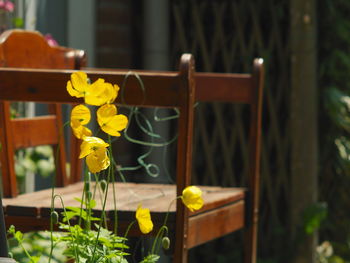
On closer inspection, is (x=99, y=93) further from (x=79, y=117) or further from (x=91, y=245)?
(x=91, y=245)

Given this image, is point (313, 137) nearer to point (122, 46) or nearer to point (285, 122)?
point (285, 122)

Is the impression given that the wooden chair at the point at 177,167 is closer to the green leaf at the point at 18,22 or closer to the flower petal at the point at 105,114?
the flower petal at the point at 105,114

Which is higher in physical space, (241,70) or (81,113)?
(81,113)

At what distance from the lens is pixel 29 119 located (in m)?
3.03

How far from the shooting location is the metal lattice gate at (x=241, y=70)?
196 inches

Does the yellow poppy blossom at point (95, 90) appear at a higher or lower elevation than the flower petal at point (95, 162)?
higher

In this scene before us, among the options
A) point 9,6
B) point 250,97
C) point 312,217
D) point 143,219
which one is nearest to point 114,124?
point 143,219

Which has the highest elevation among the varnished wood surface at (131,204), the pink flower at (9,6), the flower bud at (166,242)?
the pink flower at (9,6)

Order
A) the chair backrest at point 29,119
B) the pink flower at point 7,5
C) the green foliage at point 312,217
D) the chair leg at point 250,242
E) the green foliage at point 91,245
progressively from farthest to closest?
the green foliage at point 312,217 → the pink flower at point 7,5 → the chair leg at point 250,242 → the chair backrest at point 29,119 → the green foliage at point 91,245

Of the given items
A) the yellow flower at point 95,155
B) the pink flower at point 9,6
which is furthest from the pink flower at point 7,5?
the yellow flower at point 95,155

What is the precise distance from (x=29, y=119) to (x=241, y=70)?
226cm

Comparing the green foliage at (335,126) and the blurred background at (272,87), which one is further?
the green foliage at (335,126)

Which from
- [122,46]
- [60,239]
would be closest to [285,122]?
[122,46]

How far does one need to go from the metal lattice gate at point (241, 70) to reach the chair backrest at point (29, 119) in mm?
1900
